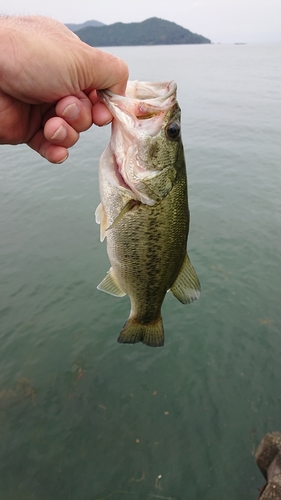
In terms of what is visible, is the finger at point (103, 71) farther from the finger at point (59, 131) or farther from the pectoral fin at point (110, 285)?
the pectoral fin at point (110, 285)

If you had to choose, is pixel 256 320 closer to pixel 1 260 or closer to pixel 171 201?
pixel 171 201

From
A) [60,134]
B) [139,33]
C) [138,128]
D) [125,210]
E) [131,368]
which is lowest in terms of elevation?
[131,368]

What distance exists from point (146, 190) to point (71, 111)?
2.21 ft

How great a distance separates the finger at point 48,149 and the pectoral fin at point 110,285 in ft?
3.05

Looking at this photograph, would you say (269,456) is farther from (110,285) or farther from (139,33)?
(139,33)

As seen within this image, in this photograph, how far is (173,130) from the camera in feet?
7.15

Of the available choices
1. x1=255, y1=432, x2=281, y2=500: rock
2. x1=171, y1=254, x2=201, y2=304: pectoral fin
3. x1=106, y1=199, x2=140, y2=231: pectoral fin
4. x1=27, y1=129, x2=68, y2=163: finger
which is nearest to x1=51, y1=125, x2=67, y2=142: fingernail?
x1=27, y1=129, x2=68, y2=163: finger

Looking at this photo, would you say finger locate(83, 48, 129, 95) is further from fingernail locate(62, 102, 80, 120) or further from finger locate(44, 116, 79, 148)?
finger locate(44, 116, 79, 148)

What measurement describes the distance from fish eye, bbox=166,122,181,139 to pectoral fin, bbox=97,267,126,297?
1121 mm

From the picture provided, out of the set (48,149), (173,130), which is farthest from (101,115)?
(48,149)

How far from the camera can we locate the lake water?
4773 millimetres

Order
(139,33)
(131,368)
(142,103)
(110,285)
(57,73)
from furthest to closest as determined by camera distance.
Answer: (139,33), (131,368), (110,285), (142,103), (57,73)

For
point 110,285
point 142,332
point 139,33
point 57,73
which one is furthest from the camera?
point 139,33

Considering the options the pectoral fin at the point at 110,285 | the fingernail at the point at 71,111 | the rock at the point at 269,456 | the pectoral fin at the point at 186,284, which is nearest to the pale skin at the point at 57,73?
the fingernail at the point at 71,111
